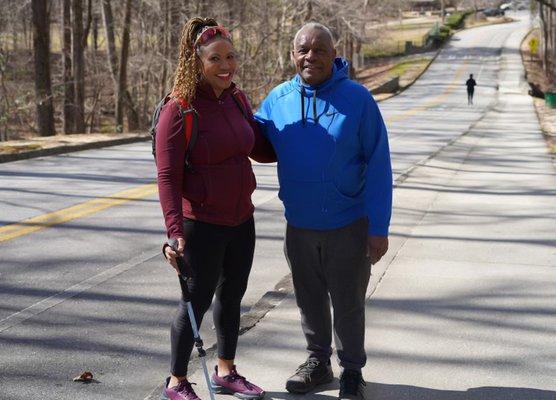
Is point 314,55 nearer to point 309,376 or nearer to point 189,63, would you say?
point 189,63

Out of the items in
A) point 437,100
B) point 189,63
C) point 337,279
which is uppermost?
point 189,63

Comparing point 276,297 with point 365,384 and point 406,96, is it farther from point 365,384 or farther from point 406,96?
point 406,96

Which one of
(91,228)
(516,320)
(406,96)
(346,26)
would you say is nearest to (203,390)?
(516,320)

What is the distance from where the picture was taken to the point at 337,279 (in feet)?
15.0

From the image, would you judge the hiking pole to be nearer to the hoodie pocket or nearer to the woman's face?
the hoodie pocket

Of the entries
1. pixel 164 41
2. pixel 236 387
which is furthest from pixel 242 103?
pixel 164 41

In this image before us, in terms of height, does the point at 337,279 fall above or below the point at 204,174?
below

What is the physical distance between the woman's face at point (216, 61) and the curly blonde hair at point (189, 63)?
4cm

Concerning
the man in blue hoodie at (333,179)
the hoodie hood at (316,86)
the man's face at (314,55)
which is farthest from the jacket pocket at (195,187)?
the man's face at (314,55)

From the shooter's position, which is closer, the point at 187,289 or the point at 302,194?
the point at 187,289

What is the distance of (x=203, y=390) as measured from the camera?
15.6ft

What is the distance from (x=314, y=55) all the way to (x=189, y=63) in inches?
24.5

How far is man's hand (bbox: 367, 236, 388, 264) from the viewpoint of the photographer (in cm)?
448

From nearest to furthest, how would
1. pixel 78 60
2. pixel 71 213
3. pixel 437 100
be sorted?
1. pixel 71 213
2. pixel 78 60
3. pixel 437 100
